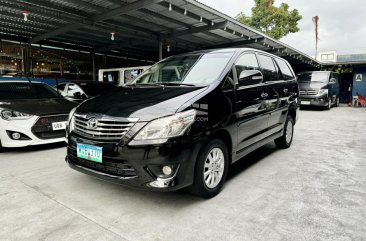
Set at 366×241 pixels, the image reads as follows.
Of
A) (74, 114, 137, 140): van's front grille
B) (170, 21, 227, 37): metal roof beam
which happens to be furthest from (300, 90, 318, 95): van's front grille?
(74, 114, 137, 140): van's front grille

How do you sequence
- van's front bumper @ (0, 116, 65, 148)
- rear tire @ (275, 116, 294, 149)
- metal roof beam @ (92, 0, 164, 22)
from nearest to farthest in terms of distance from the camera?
van's front bumper @ (0, 116, 65, 148), rear tire @ (275, 116, 294, 149), metal roof beam @ (92, 0, 164, 22)

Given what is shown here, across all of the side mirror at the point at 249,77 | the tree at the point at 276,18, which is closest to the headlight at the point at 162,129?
the side mirror at the point at 249,77

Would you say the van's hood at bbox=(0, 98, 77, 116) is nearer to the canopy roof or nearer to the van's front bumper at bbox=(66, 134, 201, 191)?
the van's front bumper at bbox=(66, 134, 201, 191)

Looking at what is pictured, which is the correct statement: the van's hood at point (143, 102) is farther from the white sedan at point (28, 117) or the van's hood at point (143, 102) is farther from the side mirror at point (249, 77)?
the white sedan at point (28, 117)

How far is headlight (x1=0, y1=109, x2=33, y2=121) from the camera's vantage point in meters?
4.38

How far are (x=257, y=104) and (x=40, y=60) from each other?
1501 cm

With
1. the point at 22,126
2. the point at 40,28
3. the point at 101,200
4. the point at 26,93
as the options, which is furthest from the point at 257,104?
the point at 40,28

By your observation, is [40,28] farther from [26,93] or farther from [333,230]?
[333,230]

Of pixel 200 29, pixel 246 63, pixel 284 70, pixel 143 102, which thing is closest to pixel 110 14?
pixel 200 29

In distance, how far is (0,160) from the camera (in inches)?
164

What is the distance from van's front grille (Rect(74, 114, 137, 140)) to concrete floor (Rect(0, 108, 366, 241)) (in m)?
0.70

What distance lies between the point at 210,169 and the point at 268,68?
219 centimetres

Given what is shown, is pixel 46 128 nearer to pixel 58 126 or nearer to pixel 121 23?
pixel 58 126

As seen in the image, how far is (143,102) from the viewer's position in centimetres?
258
